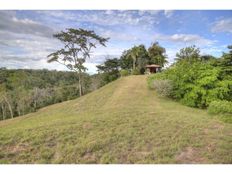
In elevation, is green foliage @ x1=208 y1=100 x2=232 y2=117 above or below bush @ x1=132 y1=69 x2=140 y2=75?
below

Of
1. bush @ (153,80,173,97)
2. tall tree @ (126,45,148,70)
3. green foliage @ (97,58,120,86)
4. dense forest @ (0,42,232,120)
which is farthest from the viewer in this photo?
bush @ (153,80,173,97)

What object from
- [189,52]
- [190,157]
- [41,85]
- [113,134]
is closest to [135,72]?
[189,52]

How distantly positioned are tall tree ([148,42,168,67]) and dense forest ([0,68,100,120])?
4.00 ft

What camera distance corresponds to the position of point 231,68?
6.39 metres

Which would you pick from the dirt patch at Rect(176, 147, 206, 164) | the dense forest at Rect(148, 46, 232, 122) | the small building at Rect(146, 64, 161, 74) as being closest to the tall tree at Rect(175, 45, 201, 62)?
the dense forest at Rect(148, 46, 232, 122)

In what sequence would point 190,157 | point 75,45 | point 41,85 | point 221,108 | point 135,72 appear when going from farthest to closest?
point 135,72, point 221,108, point 41,85, point 75,45, point 190,157

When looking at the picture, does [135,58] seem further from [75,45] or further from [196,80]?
[196,80]

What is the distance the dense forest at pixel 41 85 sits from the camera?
14.9 ft

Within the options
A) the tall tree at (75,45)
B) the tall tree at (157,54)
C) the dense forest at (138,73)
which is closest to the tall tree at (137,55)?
the dense forest at (138,73)

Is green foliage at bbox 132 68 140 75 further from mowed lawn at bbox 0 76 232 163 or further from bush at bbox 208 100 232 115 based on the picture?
bush at bbox 208 100 232 115

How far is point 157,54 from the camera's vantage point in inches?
214

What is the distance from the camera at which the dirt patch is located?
3330 millimetres

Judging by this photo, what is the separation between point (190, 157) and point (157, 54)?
256 centimetres

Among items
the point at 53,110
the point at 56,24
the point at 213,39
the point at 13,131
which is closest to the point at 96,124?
A: the point at 53,110
